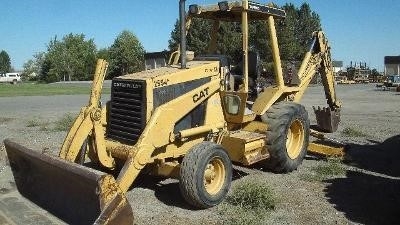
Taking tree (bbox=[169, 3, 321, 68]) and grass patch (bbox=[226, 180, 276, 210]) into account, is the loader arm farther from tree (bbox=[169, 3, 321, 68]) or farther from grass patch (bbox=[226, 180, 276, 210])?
grass patch (bbox=[226, 180, 276, 210])

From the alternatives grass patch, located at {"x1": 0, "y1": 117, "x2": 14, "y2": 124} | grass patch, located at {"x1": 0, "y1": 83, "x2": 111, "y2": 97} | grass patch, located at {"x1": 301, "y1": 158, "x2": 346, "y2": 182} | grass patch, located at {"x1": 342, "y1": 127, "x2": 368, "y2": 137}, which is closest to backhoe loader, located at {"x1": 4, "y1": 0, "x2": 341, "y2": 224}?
grass patch, located at {"x1": 301, "y1": 158, "x2": 346, "y2": 182}

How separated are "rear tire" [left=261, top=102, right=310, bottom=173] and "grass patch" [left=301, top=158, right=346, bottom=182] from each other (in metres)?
0.35

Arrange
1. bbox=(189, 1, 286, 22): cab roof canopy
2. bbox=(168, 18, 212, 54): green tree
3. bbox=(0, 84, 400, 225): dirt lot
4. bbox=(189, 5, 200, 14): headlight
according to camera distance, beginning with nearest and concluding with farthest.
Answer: bbox=(0, 84, 400, 225): dirt lot < bbox=(189, 1, 286, 22): cab roof canopy < bbox=(189, 5, 200, 14): headlight < bbox=(168, 18, 212, 54): green tree

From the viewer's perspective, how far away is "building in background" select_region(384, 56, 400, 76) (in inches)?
2840

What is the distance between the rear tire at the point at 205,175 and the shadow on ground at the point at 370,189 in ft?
5.39

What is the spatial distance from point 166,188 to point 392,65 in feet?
241

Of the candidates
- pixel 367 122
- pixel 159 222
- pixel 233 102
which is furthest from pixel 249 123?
pixel 367 122

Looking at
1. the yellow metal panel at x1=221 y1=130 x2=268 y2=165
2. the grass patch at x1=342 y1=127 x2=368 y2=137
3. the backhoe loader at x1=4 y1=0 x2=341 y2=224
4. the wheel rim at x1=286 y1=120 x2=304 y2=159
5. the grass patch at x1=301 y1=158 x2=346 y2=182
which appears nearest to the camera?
the backhoe loader at x1=4 y1=0 x2=341 y2=224

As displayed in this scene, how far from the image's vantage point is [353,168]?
28.5 ft

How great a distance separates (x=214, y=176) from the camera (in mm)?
6605

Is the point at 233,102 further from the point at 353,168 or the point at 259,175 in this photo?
the point at 353,168

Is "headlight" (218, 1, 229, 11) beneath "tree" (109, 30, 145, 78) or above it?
beneath

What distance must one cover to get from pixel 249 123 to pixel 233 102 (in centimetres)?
67

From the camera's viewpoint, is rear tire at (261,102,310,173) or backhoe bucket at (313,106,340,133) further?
backhoe bucket at (313,106,340,133)
